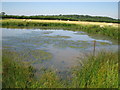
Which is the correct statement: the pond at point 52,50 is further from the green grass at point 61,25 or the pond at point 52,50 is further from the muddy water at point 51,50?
the green grass at point 61,25

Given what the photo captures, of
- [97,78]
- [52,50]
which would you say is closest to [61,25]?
[52,50]

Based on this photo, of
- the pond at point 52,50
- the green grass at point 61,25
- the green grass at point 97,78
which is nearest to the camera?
the green grass at point 97,78

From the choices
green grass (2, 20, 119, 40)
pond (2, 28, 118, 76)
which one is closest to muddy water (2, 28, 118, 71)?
pond (2, 28, 118, 76)

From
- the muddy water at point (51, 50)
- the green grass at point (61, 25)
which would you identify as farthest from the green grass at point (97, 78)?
the green grass at point (61, 25)

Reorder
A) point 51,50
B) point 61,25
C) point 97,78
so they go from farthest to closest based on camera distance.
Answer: point 61,25 → point 51,50 → point 97,78

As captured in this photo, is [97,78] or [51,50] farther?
[51,50]

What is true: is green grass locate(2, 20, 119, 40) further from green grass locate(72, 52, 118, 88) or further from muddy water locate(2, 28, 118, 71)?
green grass locate(72, 52, 118, 88)

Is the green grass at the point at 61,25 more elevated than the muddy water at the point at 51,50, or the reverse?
the green grass at the point at 61,25

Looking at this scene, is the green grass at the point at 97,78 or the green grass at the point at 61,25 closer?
the green grass at the point at 97,78

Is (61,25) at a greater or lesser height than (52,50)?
greater

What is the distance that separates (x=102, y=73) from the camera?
12.7 feet

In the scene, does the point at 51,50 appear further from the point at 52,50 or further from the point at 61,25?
the point at 61,25

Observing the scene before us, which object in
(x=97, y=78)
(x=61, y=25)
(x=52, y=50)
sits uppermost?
(x=61, y=25)

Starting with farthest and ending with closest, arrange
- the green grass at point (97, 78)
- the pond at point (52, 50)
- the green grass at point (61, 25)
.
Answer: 1. the green grass at point (61, 25)
2. the pond at point (52, 50)
3. the green grass at point (97, 78)
